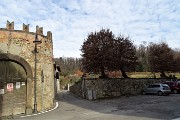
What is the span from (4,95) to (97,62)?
63.6 ft

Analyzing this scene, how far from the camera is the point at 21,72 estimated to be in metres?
19.5

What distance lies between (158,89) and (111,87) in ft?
21.4

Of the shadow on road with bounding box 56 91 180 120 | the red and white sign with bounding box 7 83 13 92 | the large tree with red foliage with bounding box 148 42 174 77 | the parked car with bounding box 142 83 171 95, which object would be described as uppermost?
the large tree with red foliage with bounding box 148 42 174 77

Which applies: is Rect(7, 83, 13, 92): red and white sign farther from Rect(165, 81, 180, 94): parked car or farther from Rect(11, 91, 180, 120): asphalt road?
Rect(165, 81, 180, 94): parked car

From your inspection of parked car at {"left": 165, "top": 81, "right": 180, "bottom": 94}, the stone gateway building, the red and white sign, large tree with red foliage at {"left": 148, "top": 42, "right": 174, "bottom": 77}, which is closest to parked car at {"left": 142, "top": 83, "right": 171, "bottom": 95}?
parked car at {"left": 165, "top": 81, "right": 180, "bottom": 94}

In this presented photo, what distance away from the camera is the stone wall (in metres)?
30.5

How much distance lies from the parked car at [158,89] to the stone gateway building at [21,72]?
17628 mm

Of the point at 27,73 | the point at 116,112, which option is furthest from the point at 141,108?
the point at 27,73

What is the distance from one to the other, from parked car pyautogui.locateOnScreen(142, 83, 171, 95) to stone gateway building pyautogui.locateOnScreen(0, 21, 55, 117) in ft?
57.8

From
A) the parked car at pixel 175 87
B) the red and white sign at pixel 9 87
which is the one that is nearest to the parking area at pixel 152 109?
the red and white sign at pixel 9 87

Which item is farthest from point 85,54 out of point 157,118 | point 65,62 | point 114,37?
point 65,62

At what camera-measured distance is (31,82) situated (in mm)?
19859

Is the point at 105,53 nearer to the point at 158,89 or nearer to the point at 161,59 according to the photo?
the point at 158,89

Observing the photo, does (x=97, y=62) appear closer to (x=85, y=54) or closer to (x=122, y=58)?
(x=85, y=54)
